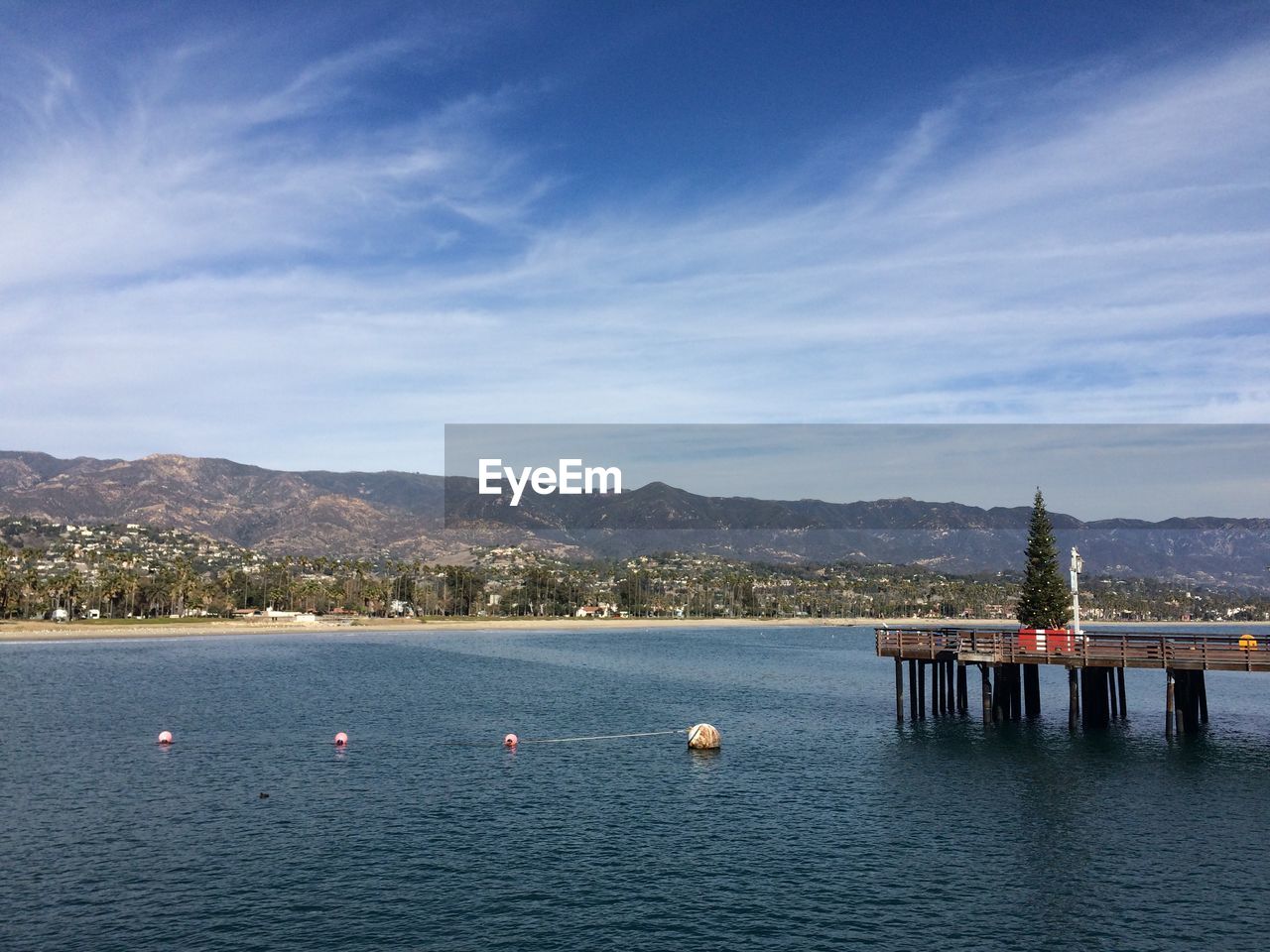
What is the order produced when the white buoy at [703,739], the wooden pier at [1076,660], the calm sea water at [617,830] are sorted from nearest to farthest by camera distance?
the calm sea water at [617,830] → the wooden pier at [1076,660] → the white buoy at [703,739]

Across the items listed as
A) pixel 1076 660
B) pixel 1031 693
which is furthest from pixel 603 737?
pixel 1031 693

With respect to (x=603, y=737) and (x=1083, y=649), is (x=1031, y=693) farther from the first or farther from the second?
(x=603, y=737)

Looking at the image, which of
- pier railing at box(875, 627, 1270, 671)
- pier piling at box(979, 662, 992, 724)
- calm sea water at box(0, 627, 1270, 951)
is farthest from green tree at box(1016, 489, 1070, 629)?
pier piling at box(979, 662, 992, 724)

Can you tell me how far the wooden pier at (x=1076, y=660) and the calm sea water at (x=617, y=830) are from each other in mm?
2683

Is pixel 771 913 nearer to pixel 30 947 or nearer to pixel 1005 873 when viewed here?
pixel 1005 873

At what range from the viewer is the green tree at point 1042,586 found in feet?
263

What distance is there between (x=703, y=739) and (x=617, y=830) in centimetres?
1846

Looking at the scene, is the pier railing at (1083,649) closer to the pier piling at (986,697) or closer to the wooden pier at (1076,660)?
the wooden pier at (1076,660)

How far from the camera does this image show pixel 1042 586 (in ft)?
265

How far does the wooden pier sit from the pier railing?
5 cm

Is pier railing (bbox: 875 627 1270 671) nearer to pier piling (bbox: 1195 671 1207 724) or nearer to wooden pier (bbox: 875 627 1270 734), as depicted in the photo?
wooden pier (bbox: 875 627 1270 734)

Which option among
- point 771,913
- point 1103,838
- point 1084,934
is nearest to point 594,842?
point 771,913

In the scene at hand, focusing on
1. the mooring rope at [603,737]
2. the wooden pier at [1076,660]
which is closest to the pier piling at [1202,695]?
the wooden pier at [1076,660]

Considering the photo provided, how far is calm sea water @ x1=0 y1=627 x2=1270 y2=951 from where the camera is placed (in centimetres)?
2777
